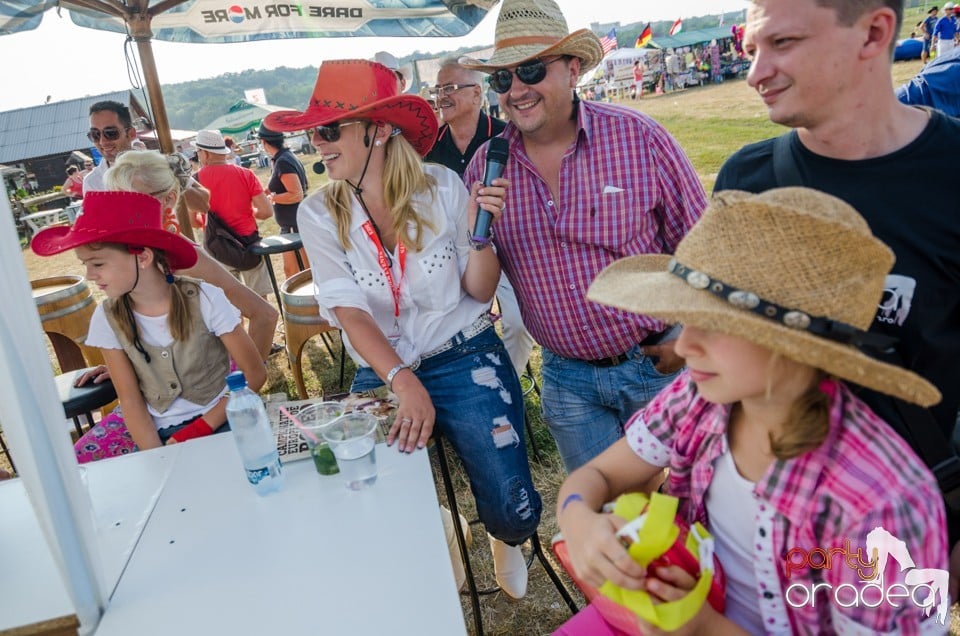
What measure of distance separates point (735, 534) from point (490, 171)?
4.16 ft

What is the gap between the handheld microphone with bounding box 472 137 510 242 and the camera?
1936mm

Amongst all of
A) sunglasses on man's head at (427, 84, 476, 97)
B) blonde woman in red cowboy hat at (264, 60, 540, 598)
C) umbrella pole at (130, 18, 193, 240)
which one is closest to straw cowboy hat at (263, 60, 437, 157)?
blonde woman in red cowboy hat at (264, 60, 540, 598)

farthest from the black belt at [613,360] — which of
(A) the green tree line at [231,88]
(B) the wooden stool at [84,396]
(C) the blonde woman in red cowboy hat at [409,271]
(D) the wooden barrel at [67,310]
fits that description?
(A) the green tree line at [231,88]

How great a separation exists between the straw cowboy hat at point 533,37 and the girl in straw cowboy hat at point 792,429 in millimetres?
1149

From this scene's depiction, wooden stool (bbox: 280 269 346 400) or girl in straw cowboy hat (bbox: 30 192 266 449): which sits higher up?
girl in straw cowboy hat (bbox: 30 192 266 449)

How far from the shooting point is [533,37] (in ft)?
6.88

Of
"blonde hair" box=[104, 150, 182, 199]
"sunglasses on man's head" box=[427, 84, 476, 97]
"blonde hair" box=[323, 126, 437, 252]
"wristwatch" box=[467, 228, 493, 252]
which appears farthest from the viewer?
"sunglasses on man's head" box=[427, 84, 476, 97]

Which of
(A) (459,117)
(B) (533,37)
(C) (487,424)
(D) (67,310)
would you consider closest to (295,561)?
(C) (487,424)

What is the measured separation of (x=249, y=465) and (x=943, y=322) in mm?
1745

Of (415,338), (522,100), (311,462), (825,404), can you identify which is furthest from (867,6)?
(311,462)

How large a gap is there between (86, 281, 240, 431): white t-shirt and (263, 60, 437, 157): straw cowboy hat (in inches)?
30.7

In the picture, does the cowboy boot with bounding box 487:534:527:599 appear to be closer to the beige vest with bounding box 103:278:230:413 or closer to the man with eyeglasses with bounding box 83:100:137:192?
the beige vest with bounding box 103:278:230:413

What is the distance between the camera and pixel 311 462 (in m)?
1.74

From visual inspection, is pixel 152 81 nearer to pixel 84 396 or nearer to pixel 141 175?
pixel 141 175
